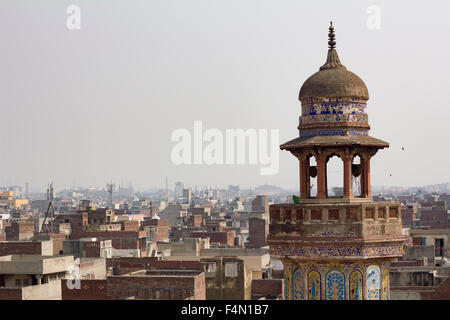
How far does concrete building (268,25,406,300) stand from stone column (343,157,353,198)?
0.01 meters

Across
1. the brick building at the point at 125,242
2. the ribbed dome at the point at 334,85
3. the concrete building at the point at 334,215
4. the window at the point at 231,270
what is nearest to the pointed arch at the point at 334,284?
the concrete building at the point at 334,215

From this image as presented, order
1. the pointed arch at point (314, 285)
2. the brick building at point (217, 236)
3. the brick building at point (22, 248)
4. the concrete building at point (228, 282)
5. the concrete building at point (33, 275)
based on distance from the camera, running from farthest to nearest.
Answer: the brick building at point (217, 236) < the brick building at point (22, 248) < the concrete building at point (228, 282) < the concrete building at point (33, 275) < the pointed arch at point (314, 285)

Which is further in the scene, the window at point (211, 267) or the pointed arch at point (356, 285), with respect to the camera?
the window at point (211, 267)

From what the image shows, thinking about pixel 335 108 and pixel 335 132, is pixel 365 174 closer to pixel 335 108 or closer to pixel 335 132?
pixel 335 132

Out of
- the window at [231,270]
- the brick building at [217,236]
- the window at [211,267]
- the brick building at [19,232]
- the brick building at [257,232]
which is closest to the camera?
the window at [231,270]

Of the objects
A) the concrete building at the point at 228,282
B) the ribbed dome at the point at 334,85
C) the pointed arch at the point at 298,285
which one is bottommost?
the concrete building at the point at 228,282

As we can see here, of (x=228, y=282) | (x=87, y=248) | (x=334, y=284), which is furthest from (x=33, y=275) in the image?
(x=334, y=284)

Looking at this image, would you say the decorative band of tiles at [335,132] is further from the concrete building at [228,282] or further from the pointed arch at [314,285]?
the concrete building at [228,282]

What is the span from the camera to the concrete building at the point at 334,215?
9.80 meters

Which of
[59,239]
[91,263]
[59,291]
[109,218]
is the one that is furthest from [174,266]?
[109,218]

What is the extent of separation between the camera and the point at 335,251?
9820 mm

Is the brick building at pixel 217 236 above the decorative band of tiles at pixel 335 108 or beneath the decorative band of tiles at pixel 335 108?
beneath
